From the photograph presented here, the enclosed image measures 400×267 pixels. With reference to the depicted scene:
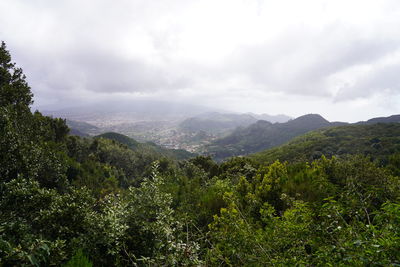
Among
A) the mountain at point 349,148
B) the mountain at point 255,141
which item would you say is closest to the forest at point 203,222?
the mountain at point 349,148

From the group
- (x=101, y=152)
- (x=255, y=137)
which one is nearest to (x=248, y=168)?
(x=101, y=152)

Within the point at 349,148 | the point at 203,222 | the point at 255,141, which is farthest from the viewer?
the point at 255,141

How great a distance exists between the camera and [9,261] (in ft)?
8.71

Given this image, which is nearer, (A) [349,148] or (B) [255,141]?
(A) [349,148]

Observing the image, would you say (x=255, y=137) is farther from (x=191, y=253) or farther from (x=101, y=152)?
(x=191, y=253)

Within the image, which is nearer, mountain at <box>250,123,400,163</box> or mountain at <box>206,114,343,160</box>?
mountain at <box>250,123,400,163</box>

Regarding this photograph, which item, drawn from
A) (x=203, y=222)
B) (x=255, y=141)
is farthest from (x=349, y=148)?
(x=255, y=141)

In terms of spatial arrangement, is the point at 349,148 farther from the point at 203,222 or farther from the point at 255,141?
the point at 255,141

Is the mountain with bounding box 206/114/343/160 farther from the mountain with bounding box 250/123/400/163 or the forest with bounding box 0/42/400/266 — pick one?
the forest with bounding box 0/42/400/266

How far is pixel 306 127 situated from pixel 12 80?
215542mm

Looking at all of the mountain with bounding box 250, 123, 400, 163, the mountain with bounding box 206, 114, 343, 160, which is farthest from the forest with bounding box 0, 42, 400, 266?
the mountain with bounding box 206, 114, 343, 160

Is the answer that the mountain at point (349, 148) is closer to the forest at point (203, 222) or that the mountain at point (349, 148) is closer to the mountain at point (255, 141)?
the forest at point (203, 222)

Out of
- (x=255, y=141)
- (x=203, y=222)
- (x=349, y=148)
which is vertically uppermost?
(x=203, y=222)

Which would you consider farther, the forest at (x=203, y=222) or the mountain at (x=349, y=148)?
the mountain at (x=349, y=148)
